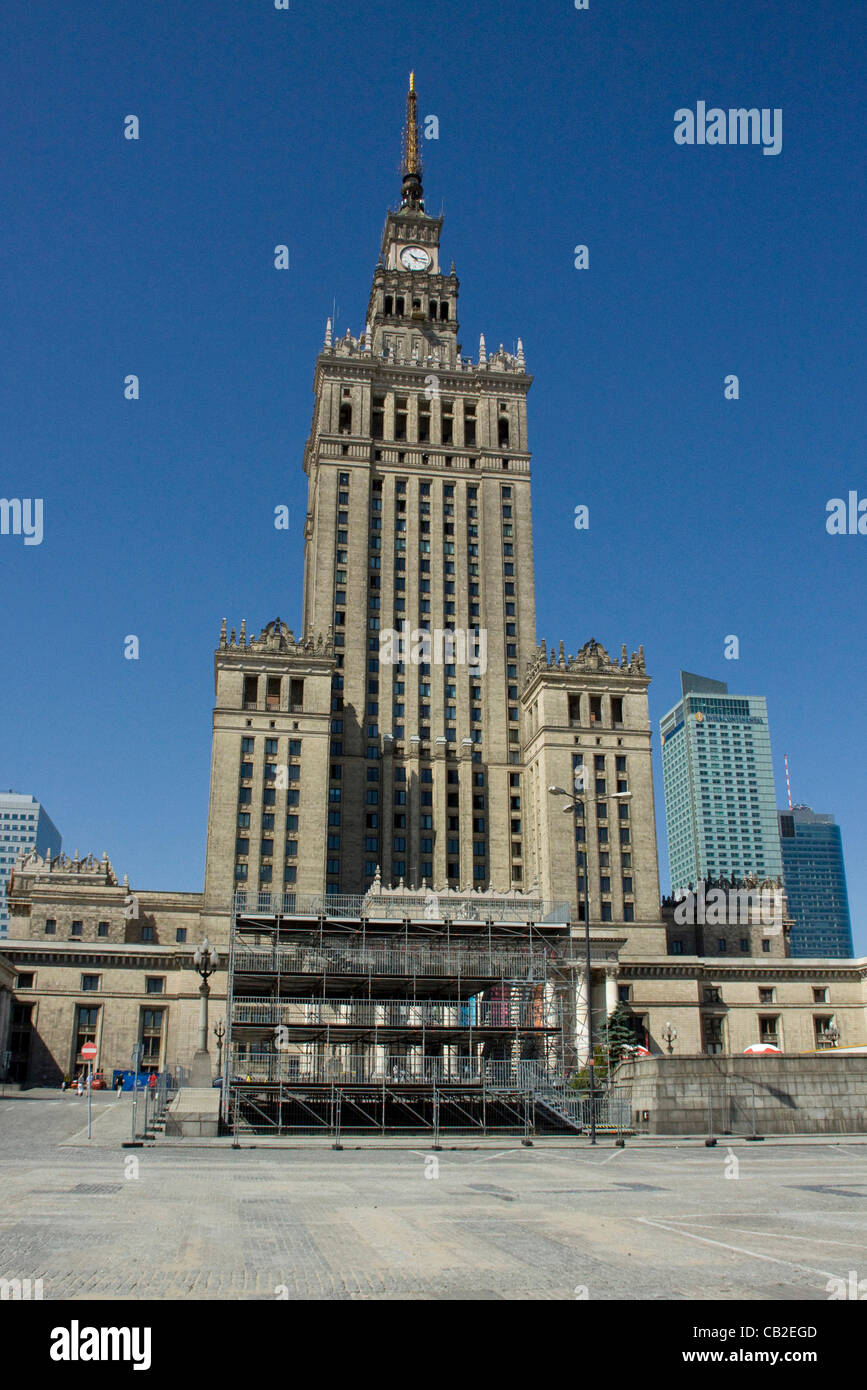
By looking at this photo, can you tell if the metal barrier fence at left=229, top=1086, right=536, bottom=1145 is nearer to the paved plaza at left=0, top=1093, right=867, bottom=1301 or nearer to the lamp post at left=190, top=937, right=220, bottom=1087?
the lamp post at left=190, top=937, right=220, bottom=1087

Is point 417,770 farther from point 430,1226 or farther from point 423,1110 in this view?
point 430,1226

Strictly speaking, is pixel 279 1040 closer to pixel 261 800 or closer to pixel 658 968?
pixel 261 800

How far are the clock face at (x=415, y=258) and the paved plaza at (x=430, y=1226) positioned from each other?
371 ft

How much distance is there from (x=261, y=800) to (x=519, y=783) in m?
24.1

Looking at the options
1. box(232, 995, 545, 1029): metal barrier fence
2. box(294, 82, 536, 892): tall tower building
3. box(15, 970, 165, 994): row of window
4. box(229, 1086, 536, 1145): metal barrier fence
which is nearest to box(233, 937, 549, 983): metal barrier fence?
box(232, 995, 545, 1029): metal barrier fence

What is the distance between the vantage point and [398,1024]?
5638 cm

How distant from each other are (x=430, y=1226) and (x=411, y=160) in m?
137

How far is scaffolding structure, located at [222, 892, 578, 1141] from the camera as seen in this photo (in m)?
45.4

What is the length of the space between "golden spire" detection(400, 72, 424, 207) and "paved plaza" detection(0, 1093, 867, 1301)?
124 m

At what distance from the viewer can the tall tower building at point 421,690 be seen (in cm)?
8800

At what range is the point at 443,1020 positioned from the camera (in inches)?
2235

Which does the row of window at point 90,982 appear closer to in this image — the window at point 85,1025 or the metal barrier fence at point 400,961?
the window at point 85,1025

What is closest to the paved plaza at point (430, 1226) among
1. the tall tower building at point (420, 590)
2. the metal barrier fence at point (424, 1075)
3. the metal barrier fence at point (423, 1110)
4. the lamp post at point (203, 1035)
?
the metal barrier fence at point (423, 1110)
